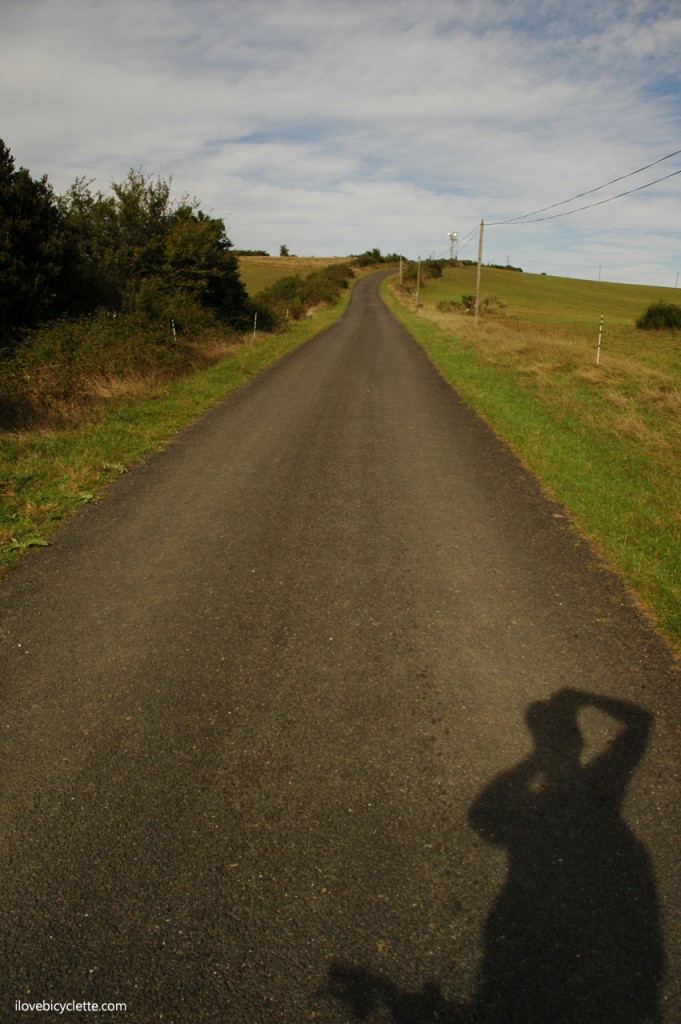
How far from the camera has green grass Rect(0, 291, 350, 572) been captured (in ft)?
20.2

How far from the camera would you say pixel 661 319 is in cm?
4062

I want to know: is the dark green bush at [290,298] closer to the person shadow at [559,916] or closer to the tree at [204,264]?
the tree at [204,264]

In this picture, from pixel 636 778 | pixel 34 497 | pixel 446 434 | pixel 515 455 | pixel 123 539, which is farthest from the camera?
pixel 446 434

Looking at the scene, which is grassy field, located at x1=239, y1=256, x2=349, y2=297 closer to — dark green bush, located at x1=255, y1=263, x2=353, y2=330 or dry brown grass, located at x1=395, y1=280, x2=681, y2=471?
dark green bush, located at x1=255, y1=263, x2=353, y2=330

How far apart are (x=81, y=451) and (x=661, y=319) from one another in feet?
140

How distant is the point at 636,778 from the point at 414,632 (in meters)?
1.60

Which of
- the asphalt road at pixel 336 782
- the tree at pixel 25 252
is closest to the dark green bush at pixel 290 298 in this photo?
the tree at pixel 25 252

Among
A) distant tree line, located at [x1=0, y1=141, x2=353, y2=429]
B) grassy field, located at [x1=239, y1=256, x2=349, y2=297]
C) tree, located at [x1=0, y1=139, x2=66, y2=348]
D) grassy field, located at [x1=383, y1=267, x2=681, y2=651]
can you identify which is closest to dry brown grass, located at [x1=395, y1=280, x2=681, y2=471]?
grassy field, located at [x1=383, y1=267, x2=681, y2=651]

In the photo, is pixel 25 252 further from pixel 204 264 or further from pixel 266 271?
pixel 266 271

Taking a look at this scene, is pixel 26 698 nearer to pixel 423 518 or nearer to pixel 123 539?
pixel 123 539

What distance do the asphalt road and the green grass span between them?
638mm

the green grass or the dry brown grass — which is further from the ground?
the dry brown grass

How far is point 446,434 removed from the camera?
1001 centimetres

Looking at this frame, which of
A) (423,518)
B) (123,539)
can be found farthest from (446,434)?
(123,539)
